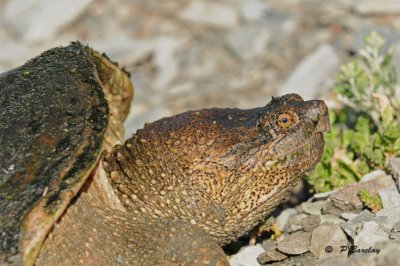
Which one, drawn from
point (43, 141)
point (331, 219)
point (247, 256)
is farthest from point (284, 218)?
point (43, 141)

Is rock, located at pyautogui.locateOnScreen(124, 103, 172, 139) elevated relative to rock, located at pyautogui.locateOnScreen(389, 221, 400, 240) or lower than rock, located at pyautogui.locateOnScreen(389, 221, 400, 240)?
elevated

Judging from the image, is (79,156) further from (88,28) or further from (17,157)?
(88,28)

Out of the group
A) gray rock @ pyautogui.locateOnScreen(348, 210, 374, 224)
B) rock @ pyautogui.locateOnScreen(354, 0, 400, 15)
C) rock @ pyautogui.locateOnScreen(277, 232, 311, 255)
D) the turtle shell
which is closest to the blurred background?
rock @ pyautogui.locateOnScreen(354, 0, 400, 15)

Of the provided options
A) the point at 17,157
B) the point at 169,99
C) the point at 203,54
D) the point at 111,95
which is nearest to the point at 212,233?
the point at 17,157

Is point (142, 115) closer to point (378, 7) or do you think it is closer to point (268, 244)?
point (378, 7)

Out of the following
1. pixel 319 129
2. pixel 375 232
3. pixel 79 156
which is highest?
pixel 79 156

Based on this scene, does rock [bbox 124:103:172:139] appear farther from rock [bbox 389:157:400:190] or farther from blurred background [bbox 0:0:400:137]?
rock [bbox 389:157:400:190]
